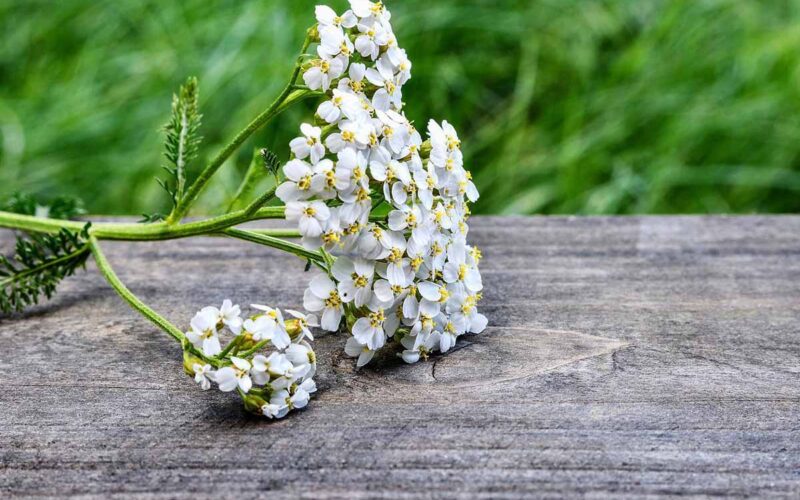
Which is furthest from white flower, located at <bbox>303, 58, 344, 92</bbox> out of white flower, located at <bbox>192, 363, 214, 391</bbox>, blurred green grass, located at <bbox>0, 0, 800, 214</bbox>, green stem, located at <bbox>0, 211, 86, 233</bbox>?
blurred green grass, located at <bbox>0, 0, 800, 214</bbox>

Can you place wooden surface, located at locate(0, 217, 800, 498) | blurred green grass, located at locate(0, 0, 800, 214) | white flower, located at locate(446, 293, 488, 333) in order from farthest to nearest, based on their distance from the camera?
blurred green grass, located at locate(0, 0, 800, 214)
white flower, located at locate(446, 293, 488, 333)
wooden surface, located at locate(0, 217, 800, 498)

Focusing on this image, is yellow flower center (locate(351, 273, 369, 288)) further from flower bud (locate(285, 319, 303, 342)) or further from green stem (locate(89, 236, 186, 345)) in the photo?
green stem (locate(89, 236, 186, 345))

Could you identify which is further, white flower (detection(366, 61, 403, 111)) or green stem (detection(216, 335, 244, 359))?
white flower (detection(366, 61, 403, 111))

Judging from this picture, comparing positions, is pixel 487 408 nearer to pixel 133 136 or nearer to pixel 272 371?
pixel 272 371

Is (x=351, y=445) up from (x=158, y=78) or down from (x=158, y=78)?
down

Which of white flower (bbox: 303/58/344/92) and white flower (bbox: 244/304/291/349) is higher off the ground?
white flower (bbox: 303/58/344/92)

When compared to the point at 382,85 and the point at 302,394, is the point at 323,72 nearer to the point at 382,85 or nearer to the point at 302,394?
the point at 382,85

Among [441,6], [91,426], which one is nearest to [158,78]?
[441,6]

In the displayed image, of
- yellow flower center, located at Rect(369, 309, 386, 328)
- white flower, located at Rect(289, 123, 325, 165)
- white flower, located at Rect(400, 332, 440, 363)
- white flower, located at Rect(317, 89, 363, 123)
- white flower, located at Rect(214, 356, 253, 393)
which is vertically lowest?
white flower, located at Rect(214, 356, 253, 393)

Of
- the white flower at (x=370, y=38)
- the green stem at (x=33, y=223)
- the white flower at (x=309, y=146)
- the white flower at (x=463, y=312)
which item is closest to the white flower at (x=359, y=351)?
the white flower at (x=463, y=312)
